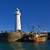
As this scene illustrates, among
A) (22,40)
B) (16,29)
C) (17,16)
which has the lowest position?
(22,40)

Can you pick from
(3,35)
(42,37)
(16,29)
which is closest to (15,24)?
(16,29)

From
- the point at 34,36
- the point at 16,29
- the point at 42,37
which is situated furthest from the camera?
the point at 16,29

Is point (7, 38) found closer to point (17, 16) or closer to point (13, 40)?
point (13, 40)

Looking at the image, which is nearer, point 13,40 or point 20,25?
point 13,40

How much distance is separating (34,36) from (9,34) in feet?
35.8

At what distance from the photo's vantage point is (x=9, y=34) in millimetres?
68500

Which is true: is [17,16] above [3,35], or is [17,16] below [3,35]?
above

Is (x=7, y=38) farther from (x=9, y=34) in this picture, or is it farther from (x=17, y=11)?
(x=17, y=11)

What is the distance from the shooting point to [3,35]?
7125cm

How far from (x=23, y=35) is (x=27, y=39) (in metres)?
2.75

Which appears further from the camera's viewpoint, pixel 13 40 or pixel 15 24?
pixel 15 24

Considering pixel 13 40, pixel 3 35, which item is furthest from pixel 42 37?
pixel 3 35

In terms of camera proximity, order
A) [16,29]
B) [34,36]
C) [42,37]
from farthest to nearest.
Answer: [16,29]
[42,37]
[34,36]

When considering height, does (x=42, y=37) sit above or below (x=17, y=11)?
below
